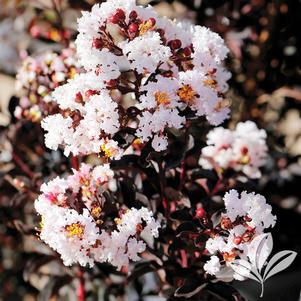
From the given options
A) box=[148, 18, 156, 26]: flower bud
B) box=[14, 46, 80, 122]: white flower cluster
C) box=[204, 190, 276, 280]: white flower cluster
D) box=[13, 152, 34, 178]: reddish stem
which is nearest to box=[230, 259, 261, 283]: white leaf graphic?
box=[204, 190, 276, 280]: white flower cluster

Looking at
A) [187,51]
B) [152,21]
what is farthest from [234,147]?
[152,21]

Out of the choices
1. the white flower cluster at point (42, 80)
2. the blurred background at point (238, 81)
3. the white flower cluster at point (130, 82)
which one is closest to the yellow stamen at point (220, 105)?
A: the white flower cluster at point (130, 82)

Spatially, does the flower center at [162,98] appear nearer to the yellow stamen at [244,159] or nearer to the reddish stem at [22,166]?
the yellow stamen at [244,159]

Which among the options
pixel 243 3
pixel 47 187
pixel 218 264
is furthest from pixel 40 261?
pixel 243 3

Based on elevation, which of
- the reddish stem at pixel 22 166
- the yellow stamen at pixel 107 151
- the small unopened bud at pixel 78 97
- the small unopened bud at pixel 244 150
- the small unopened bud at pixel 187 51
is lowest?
the reddish stem at pixel 22 166

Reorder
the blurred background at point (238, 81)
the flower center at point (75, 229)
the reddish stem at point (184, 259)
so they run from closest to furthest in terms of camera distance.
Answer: the flower center at point (75, 229), the reddish stem at point (184, 259), the blurred background at point (238, 81)

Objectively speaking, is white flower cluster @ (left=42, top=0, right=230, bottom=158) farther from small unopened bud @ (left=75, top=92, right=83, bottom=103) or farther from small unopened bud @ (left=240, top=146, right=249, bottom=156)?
small unopened bud @ (left=240, top=146, right=249, bottom=156)

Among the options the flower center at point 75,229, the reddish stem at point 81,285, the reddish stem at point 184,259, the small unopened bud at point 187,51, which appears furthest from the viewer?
the reddish stem at point 81,285
